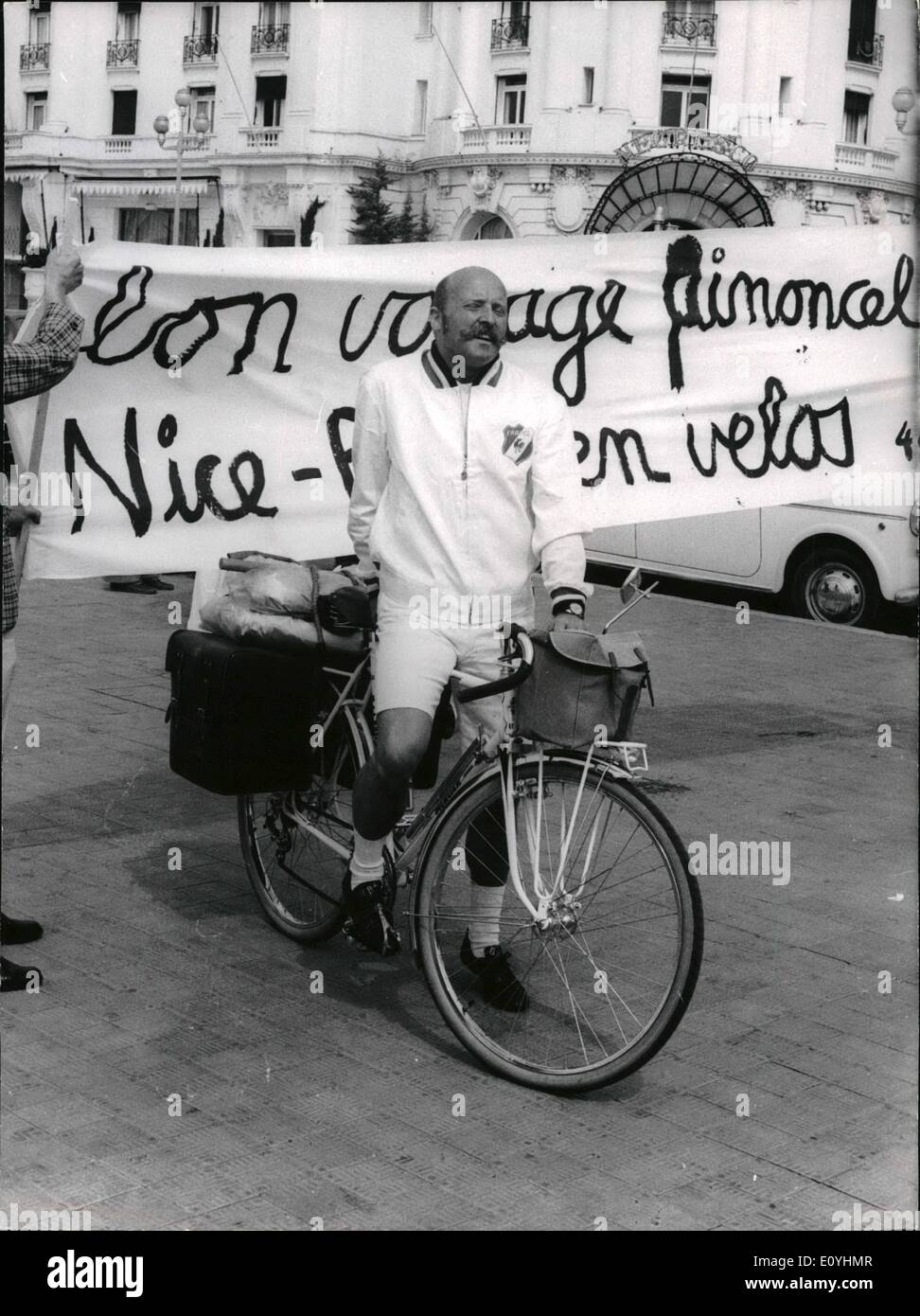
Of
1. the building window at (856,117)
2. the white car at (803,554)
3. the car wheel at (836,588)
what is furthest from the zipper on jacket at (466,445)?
the car wheel at (836,588)

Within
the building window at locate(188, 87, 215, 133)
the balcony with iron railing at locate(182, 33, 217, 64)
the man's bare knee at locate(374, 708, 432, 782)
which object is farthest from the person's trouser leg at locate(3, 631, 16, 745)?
the building window at locate(188, 87, 215, 133)

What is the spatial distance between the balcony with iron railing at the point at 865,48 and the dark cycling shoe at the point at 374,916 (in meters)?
2.91

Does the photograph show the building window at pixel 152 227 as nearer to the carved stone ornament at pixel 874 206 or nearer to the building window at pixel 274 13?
the building window at pixel 274 13

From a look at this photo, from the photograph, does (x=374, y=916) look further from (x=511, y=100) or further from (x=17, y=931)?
(x=511, y=100)

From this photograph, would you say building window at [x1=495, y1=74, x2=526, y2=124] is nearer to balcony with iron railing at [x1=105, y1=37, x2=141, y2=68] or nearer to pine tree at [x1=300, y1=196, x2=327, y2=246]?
pine tree at [x1=300, y1=196, x2=327, y2=246]

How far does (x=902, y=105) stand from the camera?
4.64 m

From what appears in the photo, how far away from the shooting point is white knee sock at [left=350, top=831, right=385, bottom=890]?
171 inches

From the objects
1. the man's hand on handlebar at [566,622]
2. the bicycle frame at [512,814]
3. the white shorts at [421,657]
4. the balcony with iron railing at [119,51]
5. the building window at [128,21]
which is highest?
the building window at [128,21]

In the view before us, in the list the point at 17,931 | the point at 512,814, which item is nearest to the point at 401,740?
the point at 512,814

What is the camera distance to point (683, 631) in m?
11.3

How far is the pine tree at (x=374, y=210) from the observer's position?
656cm

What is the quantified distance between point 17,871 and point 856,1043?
2.88 metres

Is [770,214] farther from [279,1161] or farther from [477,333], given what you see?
[279,1161]

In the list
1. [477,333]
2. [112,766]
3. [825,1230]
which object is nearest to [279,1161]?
[825,1230]
